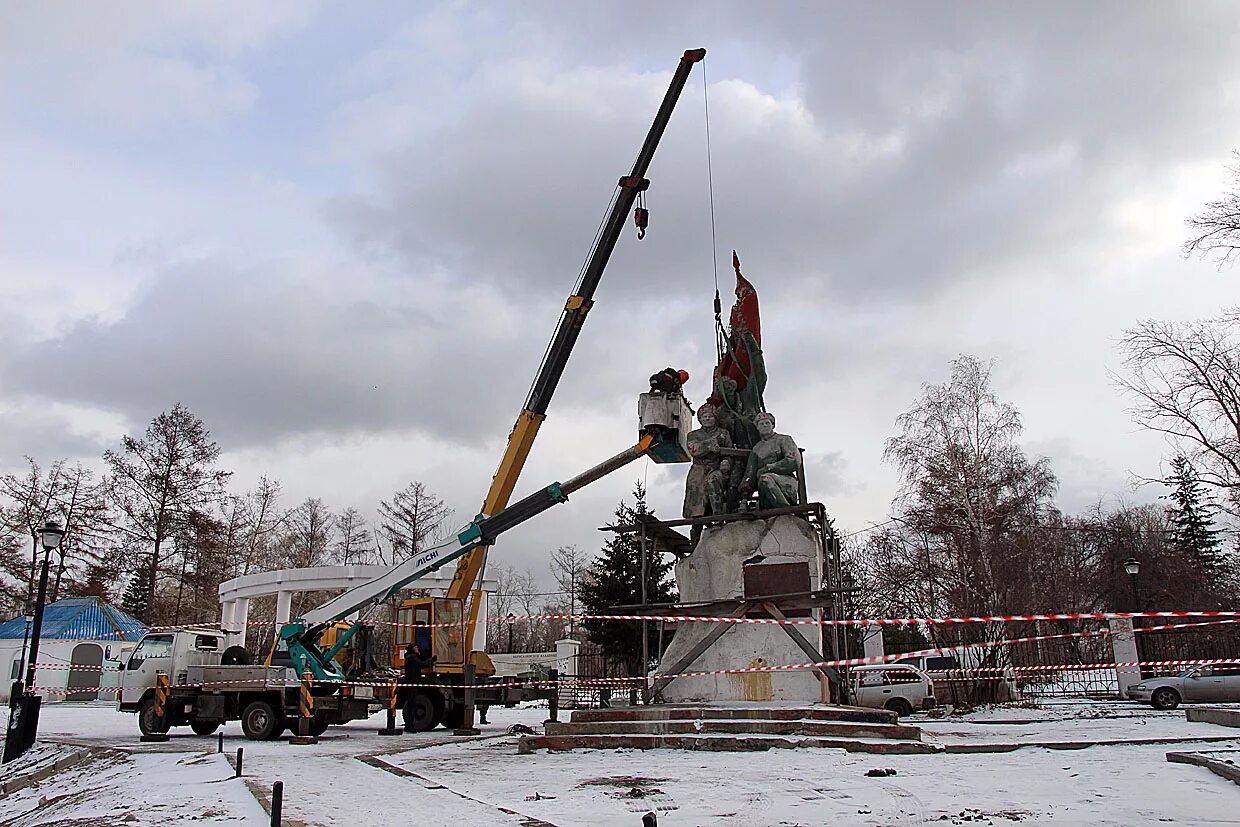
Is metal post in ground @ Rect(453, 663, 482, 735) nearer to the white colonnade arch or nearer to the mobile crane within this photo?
the mobile crane

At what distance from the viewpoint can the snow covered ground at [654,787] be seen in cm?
695

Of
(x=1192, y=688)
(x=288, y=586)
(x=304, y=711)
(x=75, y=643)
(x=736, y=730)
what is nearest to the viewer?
(x=736, y=730)

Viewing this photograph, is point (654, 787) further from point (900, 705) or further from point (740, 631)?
point (900, 705)

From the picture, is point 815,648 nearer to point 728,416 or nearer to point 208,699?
point 728,416

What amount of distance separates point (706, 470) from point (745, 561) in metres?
2.30

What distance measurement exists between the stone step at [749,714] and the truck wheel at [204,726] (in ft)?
25.0

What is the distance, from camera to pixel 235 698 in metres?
16.9

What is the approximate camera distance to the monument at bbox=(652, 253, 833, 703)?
1523cm

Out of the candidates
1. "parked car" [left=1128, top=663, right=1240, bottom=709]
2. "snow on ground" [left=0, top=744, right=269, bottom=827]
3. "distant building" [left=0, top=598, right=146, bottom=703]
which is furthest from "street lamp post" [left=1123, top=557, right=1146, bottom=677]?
"distant building" [left=0, top=598, right=146, bottom=703]

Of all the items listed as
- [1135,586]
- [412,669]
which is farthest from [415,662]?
[1135,586]

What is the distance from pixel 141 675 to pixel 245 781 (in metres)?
9.41

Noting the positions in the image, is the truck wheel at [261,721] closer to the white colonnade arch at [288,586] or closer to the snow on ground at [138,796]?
the snow on ground at [138,796]

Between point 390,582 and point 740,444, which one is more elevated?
point 740,444

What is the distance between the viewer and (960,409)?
30.5 m
